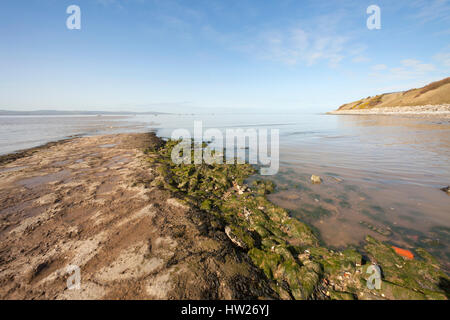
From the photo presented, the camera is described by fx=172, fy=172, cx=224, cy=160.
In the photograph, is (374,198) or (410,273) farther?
(374,198)

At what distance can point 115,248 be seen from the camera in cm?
382

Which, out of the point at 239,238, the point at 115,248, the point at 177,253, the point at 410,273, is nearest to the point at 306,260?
the point at 239,238

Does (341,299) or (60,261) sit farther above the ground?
(60,261)

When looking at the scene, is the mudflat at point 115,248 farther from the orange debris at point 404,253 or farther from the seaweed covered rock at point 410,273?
the orange debris at point 404,253

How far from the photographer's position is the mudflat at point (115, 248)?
9.67 feet

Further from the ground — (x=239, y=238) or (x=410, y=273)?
(x=239, y=238)

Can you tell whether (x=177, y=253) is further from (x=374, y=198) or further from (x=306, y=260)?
(x=374, y=198)

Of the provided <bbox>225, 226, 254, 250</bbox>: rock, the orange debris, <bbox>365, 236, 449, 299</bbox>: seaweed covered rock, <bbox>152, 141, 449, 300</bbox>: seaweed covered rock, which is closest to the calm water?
the orange debris

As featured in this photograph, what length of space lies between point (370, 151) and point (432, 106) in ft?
206

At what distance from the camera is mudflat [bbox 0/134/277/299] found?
295cm

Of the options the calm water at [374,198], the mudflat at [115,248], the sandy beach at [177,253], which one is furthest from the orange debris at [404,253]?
the mudflat at [115,248]
